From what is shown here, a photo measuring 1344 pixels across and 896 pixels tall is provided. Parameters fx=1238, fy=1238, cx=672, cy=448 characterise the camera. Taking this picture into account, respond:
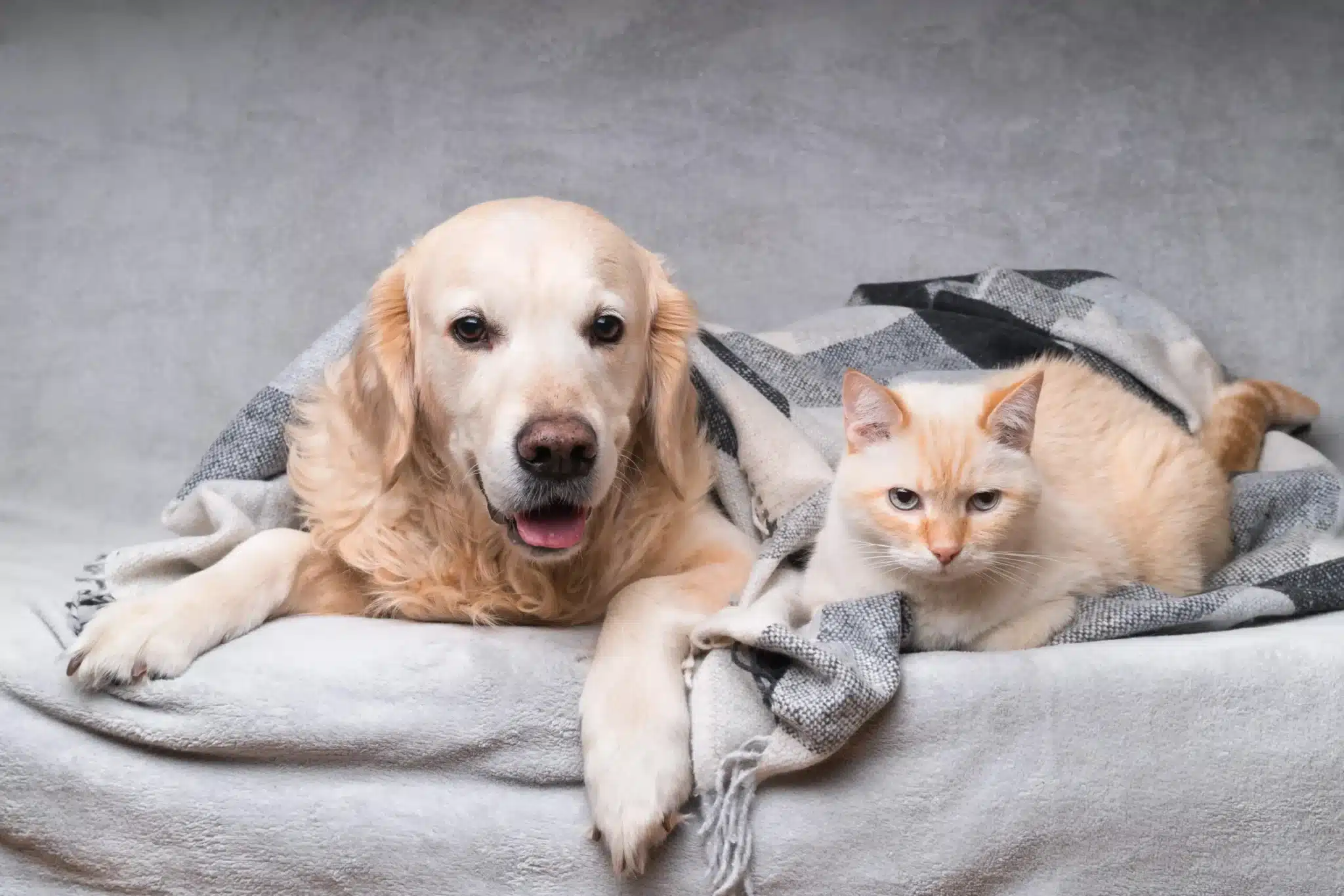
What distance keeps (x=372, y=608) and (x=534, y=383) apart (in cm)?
53

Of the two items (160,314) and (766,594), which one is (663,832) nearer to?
(766,594)

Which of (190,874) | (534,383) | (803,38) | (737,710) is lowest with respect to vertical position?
(190,874)

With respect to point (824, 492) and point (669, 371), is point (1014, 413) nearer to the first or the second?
point (824, 492)

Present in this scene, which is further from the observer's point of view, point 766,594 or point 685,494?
point 685,494

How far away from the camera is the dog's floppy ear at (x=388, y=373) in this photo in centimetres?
188

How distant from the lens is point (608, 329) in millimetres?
1843

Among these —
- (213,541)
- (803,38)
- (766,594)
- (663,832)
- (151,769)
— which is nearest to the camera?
(663,832)

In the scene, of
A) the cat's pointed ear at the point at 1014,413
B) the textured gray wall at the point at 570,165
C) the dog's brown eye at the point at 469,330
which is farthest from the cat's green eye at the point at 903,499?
the textured gray wall at the point at 570,165

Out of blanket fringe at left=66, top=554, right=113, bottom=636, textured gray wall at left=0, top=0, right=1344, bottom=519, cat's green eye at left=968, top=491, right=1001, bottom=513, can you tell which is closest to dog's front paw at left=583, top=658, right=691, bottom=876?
cat's green eye at left=968, top=491, right=1001, bottom=513

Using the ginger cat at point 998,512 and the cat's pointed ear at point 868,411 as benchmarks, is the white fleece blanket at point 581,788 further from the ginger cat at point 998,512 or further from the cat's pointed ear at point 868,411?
the cat's pointed ear at point 868,411

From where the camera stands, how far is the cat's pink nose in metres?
1.54

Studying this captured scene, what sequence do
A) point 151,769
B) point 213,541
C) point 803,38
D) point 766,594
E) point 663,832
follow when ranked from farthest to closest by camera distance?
point 803,38
point 213,541
point 766,594
point 151,769
point 663,832

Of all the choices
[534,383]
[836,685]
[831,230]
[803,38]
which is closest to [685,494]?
[534,383]

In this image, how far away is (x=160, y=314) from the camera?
304cm
